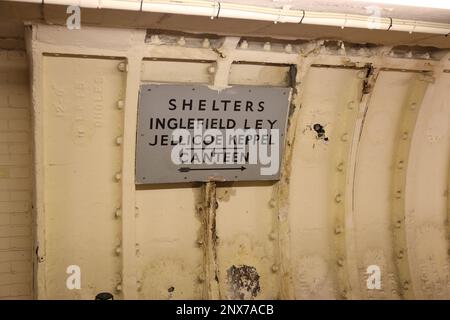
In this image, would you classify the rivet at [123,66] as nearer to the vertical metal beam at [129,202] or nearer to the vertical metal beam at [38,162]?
the vertical metal beam at [129,202]

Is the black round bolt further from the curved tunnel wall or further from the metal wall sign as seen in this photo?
the metal wall sign

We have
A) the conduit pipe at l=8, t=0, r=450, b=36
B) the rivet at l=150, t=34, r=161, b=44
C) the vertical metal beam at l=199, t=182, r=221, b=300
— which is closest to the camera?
the conduit pipe at l=8, t=0, r=450, b=36

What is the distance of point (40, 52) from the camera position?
283 centimetres

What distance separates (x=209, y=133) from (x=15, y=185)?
159 centimetres

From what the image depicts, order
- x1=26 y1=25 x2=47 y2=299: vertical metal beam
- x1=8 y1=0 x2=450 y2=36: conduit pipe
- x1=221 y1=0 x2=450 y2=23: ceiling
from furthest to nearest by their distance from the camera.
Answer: x1=26 y1=25 x2=47 y2=299: vertical metal beam → x1=221 y1=0 x2=450 y2=23: ceiling → x1=8 y1=0 x2=450 y2=36: conduit pipe

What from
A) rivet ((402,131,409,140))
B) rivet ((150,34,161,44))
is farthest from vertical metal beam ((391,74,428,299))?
rivet ((150,34,161,44))

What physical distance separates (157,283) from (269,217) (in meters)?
1.10

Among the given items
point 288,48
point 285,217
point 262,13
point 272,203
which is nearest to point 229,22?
point 262,13

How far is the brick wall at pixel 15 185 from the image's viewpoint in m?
3.30

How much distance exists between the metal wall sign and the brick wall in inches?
37.0

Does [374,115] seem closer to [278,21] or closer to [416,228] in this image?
[416,228]

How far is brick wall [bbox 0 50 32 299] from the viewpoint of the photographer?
3.30 meters

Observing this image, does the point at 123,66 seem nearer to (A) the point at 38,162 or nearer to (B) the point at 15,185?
(A) the point at 38,162
